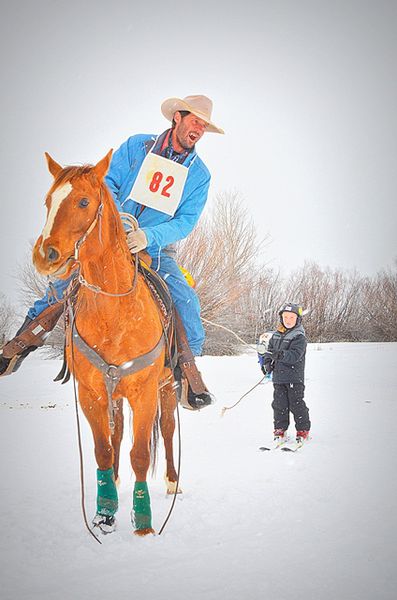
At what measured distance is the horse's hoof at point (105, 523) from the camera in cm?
284

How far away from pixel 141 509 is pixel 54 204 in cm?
210

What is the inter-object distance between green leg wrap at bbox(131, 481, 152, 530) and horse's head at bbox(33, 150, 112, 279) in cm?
161

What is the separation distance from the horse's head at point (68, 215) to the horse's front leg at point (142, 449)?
3.41 ft

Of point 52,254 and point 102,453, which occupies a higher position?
point 52,254

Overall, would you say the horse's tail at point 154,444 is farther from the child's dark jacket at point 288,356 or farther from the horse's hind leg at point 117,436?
the child's dark jacket at point 288,356

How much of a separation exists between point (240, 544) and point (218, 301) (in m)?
13.4

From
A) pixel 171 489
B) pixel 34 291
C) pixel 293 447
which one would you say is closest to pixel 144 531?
pixel 171 489

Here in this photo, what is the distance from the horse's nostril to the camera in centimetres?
221

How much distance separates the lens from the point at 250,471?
4.14 metres

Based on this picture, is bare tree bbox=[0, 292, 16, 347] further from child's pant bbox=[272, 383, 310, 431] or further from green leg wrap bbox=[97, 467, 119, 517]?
green leg wrap bbox=[97, 467, 119, 517]

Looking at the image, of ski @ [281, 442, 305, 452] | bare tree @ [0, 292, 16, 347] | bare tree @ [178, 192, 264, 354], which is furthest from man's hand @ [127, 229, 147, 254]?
bare tree @ [0, 292, 16, 347]

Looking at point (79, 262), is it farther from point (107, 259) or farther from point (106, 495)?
point (106, 495)

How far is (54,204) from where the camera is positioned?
2.31m

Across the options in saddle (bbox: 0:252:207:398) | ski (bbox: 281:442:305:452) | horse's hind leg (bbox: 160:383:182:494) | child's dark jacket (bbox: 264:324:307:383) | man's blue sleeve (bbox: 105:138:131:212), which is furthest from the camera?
child's dark jacket (bbox: 264:324:307:383)
